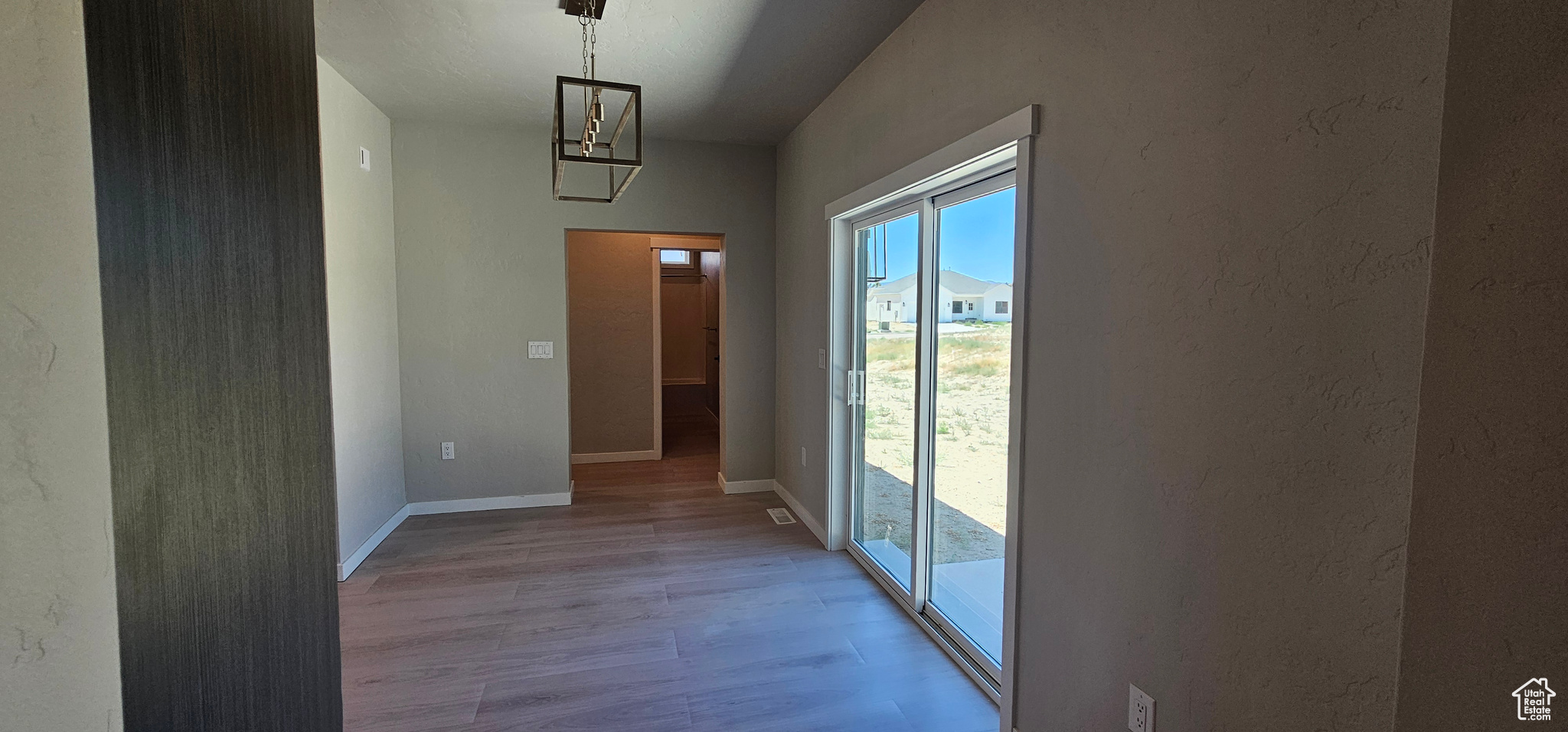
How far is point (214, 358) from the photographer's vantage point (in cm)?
90

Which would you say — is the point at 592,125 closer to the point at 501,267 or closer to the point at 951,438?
the point at 951,438

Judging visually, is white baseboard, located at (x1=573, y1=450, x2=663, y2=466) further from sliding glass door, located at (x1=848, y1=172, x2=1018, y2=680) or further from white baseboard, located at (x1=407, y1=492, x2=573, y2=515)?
sliding glass door, located at (x1=848, y1=172, x2=1018, y2=680)

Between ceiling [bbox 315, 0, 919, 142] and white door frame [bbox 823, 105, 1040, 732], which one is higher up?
ceiling [bbox 315, 0, 919, 142]

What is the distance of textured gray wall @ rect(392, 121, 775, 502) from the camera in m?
4.32

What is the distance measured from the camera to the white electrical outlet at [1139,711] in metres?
1.60

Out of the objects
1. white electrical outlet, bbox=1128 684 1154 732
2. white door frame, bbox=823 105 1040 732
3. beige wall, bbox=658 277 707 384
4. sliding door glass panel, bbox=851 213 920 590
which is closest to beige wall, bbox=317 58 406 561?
white door frame, bbox=823 105 1040 732

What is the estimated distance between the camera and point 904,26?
278 cm

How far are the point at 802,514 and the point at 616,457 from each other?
232 cm

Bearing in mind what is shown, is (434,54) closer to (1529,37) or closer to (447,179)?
(447,179)

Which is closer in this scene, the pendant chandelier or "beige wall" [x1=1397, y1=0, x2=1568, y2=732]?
"beige wall" [x1=1397, y1=0, x2=1568, y2=732]

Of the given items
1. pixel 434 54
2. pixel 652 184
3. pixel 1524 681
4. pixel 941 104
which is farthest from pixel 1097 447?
pixel 652 184

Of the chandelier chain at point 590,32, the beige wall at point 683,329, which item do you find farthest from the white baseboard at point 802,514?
the beige wall at point 683,329

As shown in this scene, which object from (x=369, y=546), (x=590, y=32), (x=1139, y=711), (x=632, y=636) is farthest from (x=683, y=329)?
(x=1139, y=711)

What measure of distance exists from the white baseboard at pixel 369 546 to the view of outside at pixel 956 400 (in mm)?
2614
